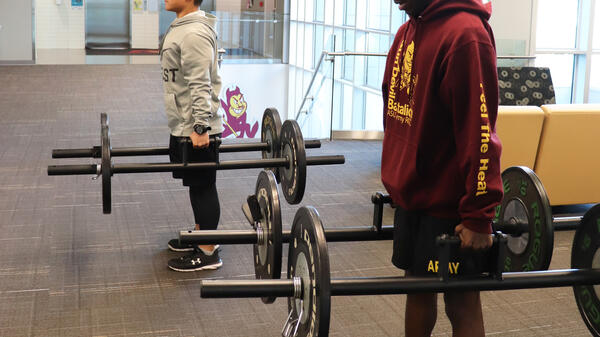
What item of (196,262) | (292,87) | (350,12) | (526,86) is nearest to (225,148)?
(196,262)

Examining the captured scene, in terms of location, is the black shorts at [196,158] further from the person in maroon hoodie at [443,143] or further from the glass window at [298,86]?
the glass window at [298,86]

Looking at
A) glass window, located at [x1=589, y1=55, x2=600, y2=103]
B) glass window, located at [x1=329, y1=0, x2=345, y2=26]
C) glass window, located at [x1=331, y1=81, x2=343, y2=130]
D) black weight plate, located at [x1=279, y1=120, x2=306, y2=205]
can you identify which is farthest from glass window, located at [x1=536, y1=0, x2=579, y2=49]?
black weight plate, located at [x1=279, y1=120, x2=306, y2=205]

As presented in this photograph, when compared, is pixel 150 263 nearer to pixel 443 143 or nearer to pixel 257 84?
pixel 443 143

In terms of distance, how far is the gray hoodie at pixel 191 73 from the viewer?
3217 millimetres

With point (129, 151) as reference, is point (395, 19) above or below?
above

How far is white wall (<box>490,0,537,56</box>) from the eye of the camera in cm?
716

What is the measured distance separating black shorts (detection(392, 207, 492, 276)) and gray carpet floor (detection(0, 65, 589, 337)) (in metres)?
0.87

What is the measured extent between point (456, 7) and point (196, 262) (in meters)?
2.07

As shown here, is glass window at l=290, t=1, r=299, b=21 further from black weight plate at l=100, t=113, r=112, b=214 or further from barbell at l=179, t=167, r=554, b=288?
barbell at l=179, t=167, r=554, b=288

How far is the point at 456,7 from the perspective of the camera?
1.88 m

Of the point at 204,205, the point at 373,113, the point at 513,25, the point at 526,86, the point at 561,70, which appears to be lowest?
the point at 204,205

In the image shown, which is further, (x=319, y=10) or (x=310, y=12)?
(x=310, y=12)

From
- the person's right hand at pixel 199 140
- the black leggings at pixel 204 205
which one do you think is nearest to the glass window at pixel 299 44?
the black leggings at pixel 204 205

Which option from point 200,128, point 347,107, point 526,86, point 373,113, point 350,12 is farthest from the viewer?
point 350,12
